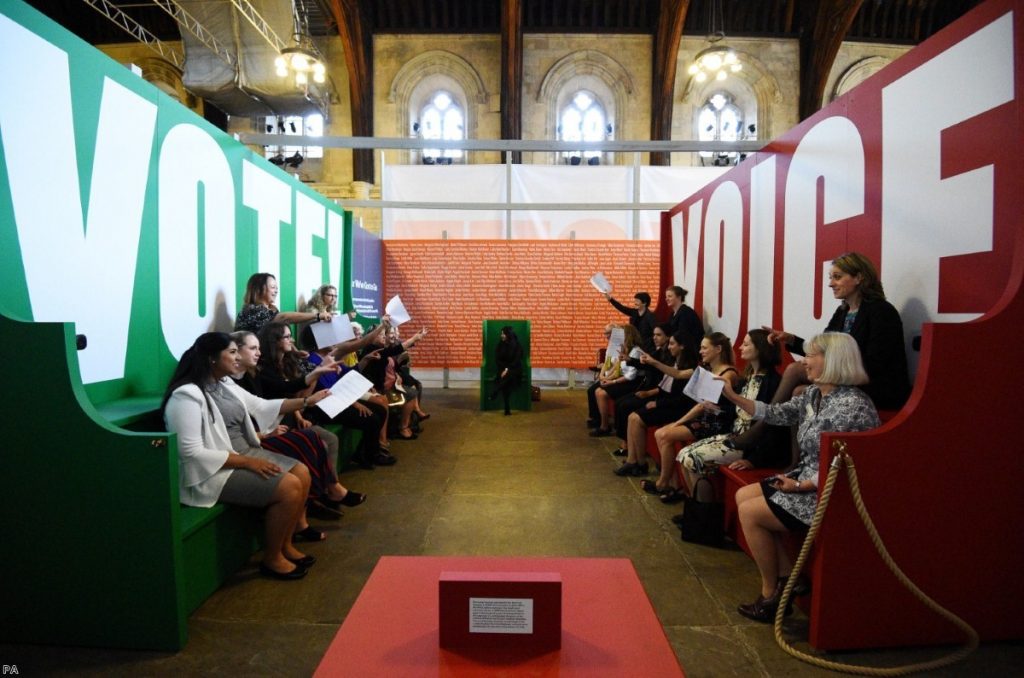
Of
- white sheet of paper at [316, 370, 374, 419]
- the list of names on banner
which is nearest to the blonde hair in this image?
white sheet of paper at [316, 370, 374, 419]

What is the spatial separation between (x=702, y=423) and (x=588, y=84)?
12.7 m

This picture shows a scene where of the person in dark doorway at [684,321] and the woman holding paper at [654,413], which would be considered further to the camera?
the person in dark doorway at [684,321]

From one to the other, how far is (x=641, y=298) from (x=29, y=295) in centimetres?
584

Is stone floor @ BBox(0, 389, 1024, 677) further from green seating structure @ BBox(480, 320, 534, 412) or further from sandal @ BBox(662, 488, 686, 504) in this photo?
green seating structure @ BBox(480, 320, 534, 412)

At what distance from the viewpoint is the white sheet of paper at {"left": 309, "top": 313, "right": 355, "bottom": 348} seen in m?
5.05

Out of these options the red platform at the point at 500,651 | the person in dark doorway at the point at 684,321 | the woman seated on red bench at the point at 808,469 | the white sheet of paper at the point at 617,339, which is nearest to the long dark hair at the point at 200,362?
the red platform at the point at 500,651

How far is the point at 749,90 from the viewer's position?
1487 centimetres

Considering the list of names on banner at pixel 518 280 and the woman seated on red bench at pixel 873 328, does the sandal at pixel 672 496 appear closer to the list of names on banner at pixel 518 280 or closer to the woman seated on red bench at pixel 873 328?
the woman seated on red bench at pixel 873 328

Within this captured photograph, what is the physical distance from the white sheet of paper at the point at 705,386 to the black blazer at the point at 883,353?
71 cm

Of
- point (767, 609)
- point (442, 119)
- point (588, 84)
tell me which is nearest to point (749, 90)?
point (588, 84)

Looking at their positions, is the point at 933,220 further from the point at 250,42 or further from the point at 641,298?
the point at 250,42

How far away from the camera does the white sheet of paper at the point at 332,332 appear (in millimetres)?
5047

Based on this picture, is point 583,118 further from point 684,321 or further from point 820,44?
point 684,321

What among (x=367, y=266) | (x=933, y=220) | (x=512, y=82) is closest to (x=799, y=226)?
(x=933, y=220)
